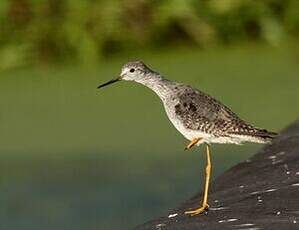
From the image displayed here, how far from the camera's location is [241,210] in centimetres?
541

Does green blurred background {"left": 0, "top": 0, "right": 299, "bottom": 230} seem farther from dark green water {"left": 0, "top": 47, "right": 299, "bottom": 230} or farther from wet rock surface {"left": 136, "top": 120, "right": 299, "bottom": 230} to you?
wet rock surface {"left": 136, "top": 120, "right": 299, "bottom": 230}

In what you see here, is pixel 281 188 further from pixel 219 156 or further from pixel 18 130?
pixel 18 130

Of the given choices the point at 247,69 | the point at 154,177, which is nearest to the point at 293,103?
the point at 247,69

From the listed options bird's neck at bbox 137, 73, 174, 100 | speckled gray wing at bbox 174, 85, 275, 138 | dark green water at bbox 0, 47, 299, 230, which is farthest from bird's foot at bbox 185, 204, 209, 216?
dark green water at bbox 0, 47, 299, 230

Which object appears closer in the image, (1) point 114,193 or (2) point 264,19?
(1) point 114,193

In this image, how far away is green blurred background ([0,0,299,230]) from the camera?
8.25 m

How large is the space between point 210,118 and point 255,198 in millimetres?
368

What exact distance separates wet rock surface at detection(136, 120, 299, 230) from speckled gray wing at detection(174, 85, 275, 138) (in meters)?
0.25

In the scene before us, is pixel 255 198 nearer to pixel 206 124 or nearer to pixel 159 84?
pixel 206 124

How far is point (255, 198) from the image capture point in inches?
222

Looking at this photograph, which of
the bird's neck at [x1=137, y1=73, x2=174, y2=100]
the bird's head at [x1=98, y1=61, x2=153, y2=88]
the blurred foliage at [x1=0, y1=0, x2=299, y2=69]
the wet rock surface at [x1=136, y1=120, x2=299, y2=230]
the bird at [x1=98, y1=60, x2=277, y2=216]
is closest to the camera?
the wet rock surface at [x1=136, y1=120, x2=299, y2=230]

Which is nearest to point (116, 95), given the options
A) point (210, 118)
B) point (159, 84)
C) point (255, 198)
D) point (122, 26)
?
point (122, 26)

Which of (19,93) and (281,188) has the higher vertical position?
(19,93)

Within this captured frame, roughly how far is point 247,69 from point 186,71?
421 mm
